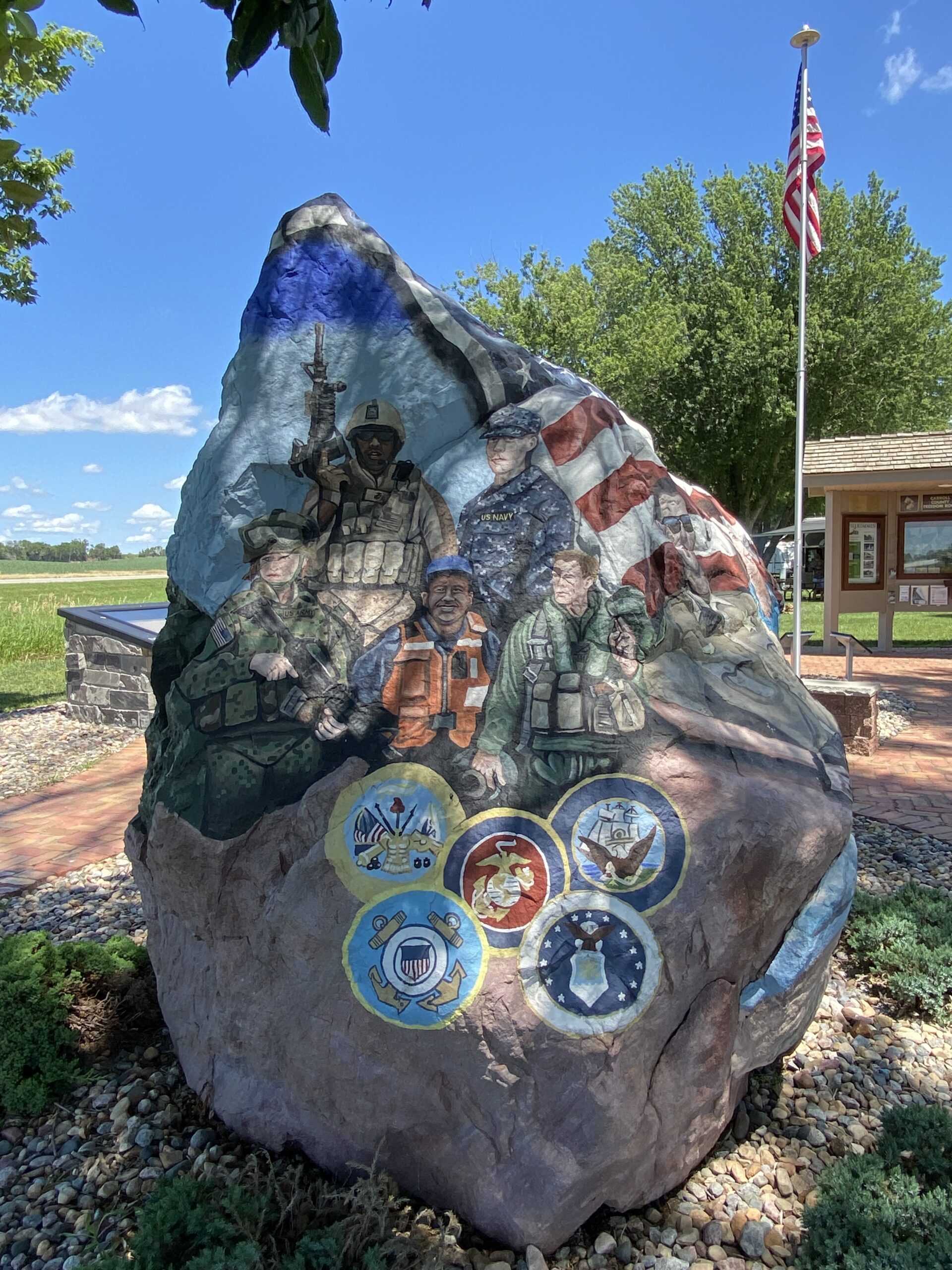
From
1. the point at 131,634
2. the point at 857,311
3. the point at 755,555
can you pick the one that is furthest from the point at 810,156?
the point at 857,311

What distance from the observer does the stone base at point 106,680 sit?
9.53m

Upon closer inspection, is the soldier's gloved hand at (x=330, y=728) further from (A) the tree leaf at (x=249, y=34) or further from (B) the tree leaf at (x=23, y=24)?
A: (B) the tree leaf at (x=23, y=24)

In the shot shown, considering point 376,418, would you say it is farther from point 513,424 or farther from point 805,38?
point 805,38

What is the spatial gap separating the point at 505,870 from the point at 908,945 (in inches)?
90.6

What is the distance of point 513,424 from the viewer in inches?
124

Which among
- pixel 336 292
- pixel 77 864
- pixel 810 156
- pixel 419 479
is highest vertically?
pixel 810 156

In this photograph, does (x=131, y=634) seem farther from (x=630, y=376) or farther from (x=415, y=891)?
(x=630, y=376)

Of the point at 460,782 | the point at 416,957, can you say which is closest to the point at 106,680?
the point at 460,782

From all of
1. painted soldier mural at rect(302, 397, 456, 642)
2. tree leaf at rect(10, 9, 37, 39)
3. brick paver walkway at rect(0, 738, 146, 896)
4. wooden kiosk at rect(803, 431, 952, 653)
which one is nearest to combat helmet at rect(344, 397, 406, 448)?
painted soldier mural at rect(302, 397, 456, 642)

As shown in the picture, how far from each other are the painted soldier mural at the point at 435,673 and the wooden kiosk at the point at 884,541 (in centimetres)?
1215

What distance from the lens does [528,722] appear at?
9.20 ft

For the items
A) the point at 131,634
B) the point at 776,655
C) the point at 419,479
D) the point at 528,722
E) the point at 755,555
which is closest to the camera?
the point at 528,722

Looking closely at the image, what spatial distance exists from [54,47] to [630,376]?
46.2 ft

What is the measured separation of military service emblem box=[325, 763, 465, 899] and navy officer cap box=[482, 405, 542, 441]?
4.13ft
